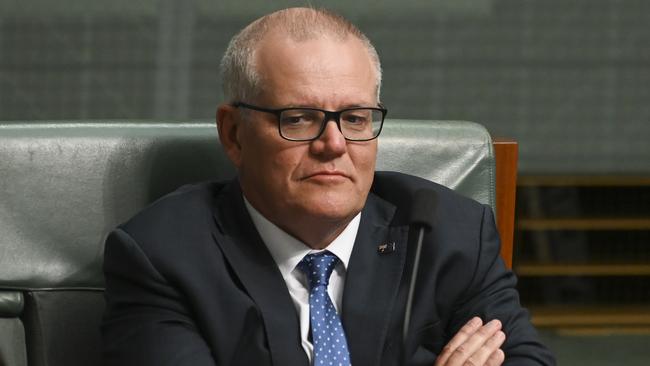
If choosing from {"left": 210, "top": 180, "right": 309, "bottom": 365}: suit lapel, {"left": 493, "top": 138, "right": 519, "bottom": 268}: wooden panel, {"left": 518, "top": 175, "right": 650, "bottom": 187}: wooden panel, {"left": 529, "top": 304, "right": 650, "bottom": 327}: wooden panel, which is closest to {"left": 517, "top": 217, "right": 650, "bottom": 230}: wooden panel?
{"left": 518, "top": 175, "right": 650, "bottom": 187}: wooden panel

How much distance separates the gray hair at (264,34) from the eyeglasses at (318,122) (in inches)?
2.5

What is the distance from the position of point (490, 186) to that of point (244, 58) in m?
0.55

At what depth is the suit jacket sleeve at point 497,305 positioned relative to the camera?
1.82m

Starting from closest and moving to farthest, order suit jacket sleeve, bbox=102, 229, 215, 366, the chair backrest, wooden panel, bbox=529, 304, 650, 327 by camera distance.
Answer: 1. suit jacket sleeve, bbox=102, 229, 215, 366
2. the chair backrest
3. wooden panel, bbox=529, 304, 650, 327

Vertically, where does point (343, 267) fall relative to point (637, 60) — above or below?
below

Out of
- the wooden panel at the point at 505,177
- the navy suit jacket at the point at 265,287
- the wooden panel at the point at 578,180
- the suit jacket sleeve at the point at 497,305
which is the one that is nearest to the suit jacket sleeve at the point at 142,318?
the navy suit jacket at the point at 265,287

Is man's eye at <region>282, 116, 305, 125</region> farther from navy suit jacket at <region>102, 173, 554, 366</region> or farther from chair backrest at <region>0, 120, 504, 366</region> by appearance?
chair backrest at <region>0, 120, 504, 366</region>

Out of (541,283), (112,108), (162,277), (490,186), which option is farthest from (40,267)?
(541,283)

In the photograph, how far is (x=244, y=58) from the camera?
5.92 feet

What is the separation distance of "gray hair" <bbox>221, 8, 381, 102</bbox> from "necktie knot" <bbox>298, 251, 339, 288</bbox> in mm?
268

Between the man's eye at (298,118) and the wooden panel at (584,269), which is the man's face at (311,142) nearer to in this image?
the man's eye at (298,118)

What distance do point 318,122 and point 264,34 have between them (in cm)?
18

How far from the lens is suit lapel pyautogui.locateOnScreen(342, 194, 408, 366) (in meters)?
1.79

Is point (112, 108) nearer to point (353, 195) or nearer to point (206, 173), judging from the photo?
point (206, 173)
